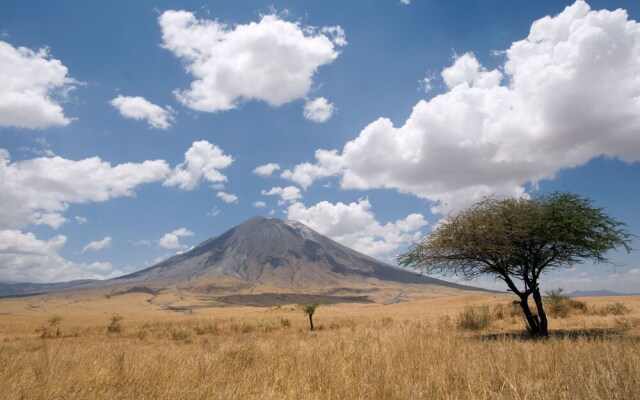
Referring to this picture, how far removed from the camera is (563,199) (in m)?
18.2

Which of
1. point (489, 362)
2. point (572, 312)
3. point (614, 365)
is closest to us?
point (614, 365)

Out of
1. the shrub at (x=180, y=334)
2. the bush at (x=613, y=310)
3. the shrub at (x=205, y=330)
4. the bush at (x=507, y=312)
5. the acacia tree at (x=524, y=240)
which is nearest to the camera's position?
the acacia tree at (x=524, y=240)

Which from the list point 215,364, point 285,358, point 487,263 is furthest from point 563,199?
point 215,364

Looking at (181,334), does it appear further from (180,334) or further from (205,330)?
(205,330)

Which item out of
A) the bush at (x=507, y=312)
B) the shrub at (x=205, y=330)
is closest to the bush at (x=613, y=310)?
the bush at (x=507, y=312)

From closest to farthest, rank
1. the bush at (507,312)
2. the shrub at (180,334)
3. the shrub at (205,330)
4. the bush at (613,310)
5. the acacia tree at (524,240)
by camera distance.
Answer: the acacia tree at (524,240) < the shrub at (180,334) < the bush at (507,312) < the bush at (613,310) < the shrub at (205,330)

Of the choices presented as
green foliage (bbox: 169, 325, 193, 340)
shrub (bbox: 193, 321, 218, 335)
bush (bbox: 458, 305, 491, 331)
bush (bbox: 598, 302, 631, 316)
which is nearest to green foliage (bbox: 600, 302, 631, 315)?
bush (bbox: 598, 302, 631, 316)

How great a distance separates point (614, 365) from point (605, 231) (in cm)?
1387

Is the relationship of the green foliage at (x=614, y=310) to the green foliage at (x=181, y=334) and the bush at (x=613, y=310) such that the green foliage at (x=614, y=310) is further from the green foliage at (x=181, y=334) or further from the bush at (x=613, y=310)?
the green foliage at (x=181, y=334)

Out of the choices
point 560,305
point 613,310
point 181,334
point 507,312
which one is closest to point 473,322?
point 507,312

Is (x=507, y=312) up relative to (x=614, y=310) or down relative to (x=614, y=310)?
down

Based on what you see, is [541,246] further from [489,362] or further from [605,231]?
[489,362]

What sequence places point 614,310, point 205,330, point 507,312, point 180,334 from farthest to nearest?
point 205,330 → point 507,312 → point 614,310 → point 180,334

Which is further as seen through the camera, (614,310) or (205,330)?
(205,330)
